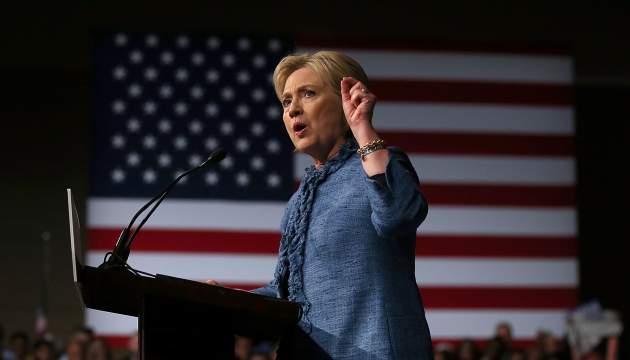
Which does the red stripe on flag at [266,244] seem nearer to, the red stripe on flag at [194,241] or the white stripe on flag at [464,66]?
the red stripe on flag at [194,241]

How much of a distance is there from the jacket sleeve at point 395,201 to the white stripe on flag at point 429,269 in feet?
22.6

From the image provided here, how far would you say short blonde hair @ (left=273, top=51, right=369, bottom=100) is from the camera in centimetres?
190

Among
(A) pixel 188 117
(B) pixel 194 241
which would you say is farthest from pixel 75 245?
(A) pixel 188 117

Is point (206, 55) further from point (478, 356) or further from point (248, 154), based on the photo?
point (478, 356)

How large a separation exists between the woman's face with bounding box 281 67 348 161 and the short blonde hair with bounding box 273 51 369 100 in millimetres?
13

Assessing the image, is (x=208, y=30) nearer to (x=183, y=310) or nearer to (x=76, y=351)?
(x=76, y=351)

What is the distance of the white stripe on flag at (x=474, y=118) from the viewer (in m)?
8.96

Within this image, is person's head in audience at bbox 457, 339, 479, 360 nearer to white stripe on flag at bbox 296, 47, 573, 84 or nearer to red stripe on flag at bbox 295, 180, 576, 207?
red stripe on flag at bbox 295, 180, 576, 207

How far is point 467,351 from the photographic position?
780cm

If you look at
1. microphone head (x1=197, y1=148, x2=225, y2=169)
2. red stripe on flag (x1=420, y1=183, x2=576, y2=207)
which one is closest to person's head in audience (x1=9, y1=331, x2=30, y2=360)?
red stripe on flag (x1=420, y1=183, x2=576, y2=207)

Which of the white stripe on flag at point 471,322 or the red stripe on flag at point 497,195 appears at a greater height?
the red stripe on flag at point 497,195

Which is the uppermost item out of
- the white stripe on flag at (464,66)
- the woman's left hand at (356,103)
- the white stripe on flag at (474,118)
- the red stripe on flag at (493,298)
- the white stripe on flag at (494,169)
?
the white stripe on flag at (464,66)

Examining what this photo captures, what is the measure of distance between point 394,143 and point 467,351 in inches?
81.4

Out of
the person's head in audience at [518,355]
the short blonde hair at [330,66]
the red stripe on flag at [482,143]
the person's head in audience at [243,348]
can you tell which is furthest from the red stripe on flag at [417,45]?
the short blonde hair at [330,66]
